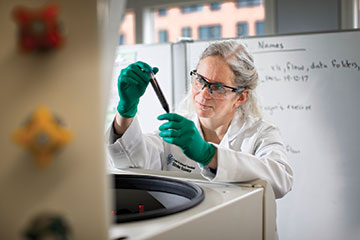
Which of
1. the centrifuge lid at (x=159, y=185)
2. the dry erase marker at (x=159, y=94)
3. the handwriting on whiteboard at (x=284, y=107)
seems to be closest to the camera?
the centrifuge lid at (x=159, y=185)

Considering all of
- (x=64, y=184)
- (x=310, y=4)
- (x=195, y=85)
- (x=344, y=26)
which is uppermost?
(x=310, y=4)

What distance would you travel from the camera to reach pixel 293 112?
2203mm

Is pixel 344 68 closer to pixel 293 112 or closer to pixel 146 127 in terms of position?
pixel 293 112

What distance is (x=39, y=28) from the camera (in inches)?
15.0

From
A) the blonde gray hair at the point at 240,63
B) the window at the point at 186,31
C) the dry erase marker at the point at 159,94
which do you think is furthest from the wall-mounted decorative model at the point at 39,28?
the window at the point at 186,31

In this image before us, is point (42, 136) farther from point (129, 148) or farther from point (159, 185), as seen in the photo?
point (129, 148)

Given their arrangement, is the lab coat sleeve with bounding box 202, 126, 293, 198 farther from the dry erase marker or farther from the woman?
the dry erase marker

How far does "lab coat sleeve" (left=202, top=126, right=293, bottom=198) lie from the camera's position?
988 mm

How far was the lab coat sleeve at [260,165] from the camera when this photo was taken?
99 cm

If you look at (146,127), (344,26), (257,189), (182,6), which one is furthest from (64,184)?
(182,6)

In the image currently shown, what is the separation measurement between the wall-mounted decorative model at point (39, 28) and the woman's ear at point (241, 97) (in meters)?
1.16

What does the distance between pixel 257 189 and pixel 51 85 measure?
581 millimetres

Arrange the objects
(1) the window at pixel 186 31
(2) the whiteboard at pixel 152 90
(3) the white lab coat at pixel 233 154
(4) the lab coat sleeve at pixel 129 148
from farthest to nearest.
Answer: (1) the window at pixel 186 31 → (2) the whiteboard at pixel 152 90 → (4) the lab coat sleeve at pixel 129 148 → (3) the white lab coat at pixel 233 154

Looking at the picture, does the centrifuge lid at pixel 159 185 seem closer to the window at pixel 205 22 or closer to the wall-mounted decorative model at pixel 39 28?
the wall-mounted decorative model at pixel 39 28
